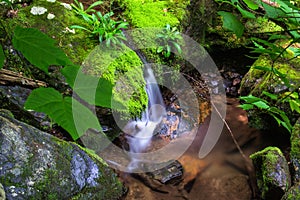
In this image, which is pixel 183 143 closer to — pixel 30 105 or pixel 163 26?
pixel 163 26

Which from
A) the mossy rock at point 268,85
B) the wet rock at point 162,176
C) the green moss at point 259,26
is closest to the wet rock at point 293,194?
the wet rock at point 162,176

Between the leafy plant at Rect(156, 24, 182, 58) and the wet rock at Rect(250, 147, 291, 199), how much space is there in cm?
217

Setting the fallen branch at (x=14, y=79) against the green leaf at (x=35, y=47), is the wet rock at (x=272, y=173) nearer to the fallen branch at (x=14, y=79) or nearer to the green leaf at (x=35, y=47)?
the fallen branch at (x=14, y=79)

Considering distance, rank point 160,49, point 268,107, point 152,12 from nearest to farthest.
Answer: point 268,107
point 160,49
point 152,12

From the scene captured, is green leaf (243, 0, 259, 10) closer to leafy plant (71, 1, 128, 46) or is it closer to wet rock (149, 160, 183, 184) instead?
wet rock (149, 160, 183, 184)

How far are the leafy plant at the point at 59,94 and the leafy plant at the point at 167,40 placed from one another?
4.24 m

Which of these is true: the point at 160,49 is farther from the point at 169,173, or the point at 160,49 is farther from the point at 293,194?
the point at 293,194

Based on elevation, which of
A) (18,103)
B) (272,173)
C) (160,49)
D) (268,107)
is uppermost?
(268,107)

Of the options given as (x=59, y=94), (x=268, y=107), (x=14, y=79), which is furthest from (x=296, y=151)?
(x=59, y=94)

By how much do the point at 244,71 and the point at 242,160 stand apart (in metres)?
2.50

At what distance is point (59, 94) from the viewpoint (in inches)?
29.7

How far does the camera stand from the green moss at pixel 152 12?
5.26m

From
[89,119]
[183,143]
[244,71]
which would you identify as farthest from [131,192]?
[244,71]

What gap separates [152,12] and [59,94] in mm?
4956
